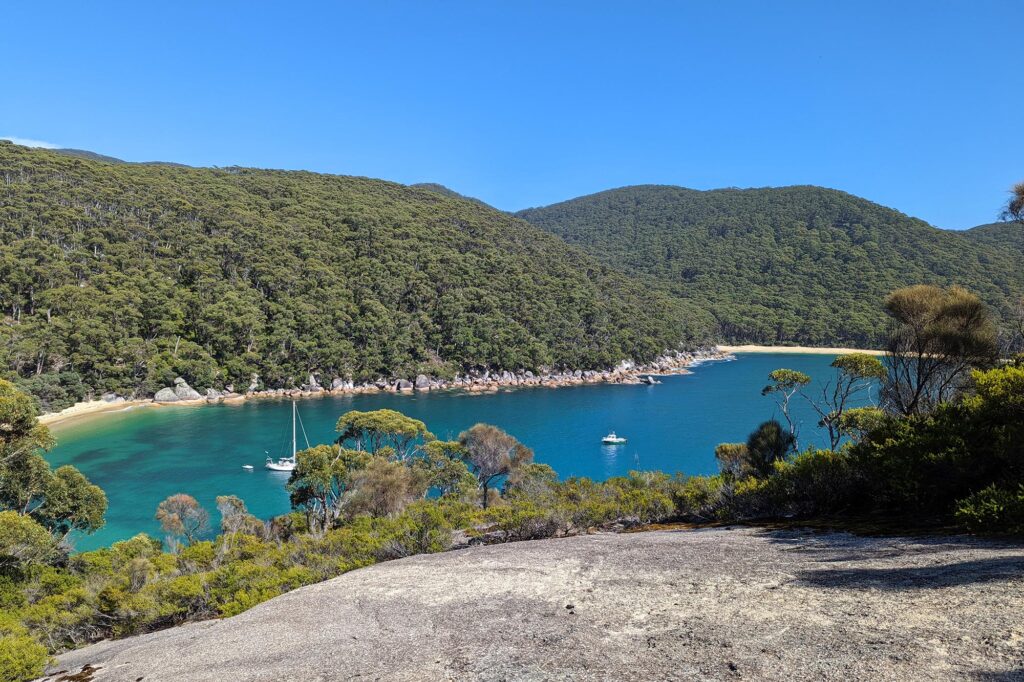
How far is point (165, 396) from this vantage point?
6750 cm

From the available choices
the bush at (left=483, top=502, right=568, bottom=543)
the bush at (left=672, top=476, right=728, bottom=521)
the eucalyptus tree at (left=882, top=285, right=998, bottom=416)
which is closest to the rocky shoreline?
the bush at (left=483, top=502, right=568, bottom=543)

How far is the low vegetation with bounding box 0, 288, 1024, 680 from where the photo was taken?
31.4ft

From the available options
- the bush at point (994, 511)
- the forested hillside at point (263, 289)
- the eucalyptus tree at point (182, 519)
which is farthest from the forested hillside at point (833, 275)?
the bush at point (994, 511)

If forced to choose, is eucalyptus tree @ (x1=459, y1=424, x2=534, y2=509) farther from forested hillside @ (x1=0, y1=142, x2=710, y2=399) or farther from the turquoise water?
forested hillside @ (x1=0, y1=142, x2=710, y2=399)

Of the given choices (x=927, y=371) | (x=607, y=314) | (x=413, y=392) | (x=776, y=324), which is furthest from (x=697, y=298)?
(x=927, y=371)

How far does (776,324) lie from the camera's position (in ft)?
509

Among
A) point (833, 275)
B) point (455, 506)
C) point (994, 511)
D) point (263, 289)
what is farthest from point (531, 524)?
point (833, 275)

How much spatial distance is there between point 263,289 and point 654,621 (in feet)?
318

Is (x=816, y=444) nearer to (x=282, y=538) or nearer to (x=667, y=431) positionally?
(x=667, y=431)

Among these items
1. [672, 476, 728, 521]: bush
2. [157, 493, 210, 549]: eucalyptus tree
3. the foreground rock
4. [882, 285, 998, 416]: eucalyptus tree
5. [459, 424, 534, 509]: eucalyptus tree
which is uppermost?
[882, 285, 998, 416]: eucalyptus tree

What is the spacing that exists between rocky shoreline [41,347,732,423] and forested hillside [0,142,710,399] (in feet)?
5.02

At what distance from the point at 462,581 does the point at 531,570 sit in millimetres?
1130

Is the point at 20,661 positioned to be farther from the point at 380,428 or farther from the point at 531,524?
the point at 380,428

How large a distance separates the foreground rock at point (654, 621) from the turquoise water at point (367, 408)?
29.9 metres
